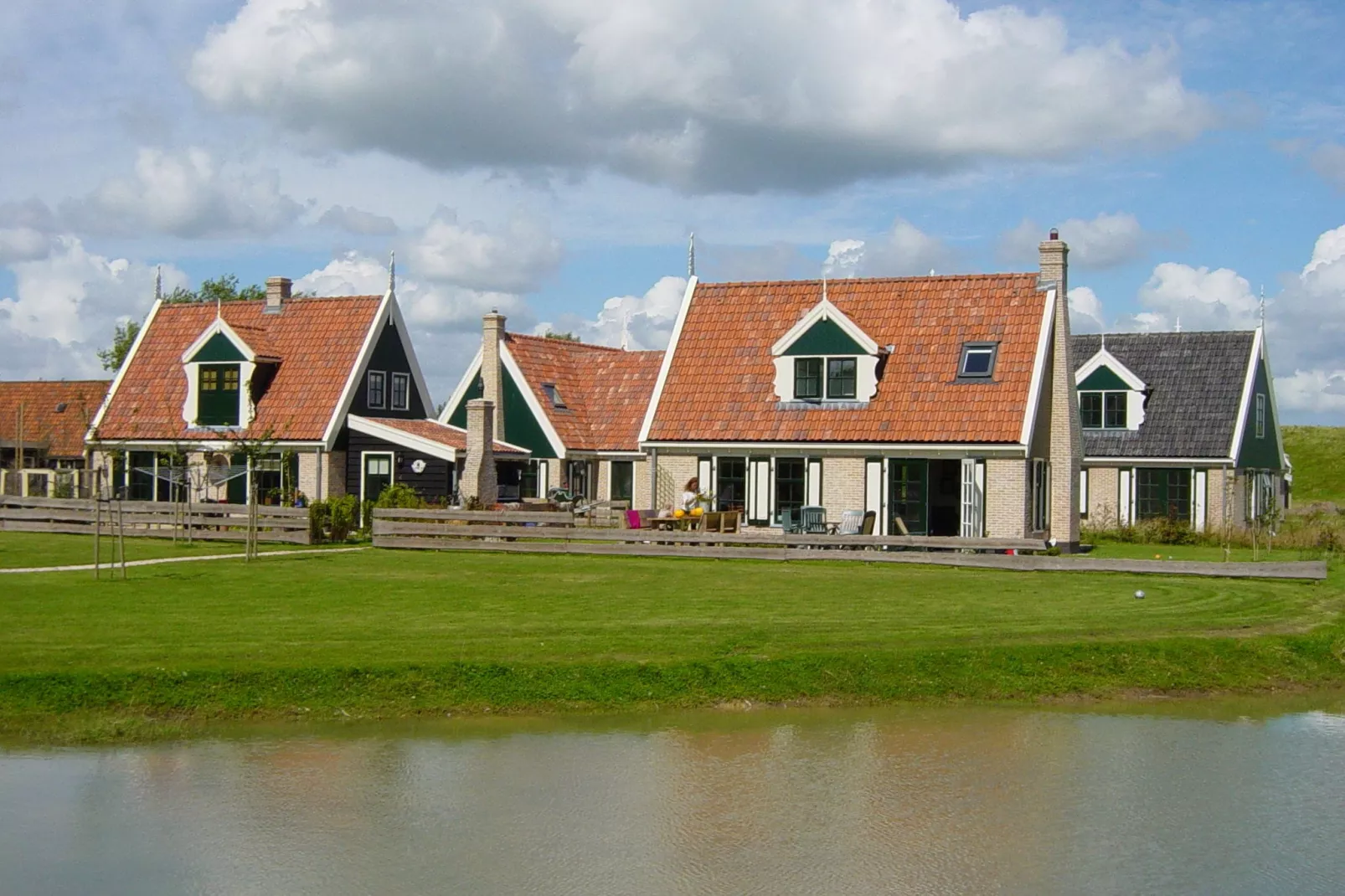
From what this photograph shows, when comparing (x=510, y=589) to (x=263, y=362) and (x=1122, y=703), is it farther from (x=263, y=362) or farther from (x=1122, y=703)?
(x=263, y=362)

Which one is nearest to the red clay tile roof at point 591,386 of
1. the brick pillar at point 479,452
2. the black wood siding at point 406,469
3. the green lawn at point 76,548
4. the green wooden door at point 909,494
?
the black wood siding at point 406,469

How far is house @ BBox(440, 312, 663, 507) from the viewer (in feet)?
146

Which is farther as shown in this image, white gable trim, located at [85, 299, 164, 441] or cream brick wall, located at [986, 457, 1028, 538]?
white gable trim, located at [85, 299, 164, 441]

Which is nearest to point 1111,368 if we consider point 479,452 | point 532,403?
point 532,403

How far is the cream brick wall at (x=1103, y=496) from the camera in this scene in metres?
43.8

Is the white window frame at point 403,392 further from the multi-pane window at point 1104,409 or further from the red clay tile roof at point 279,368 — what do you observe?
the multi-pane window at point 1104,409

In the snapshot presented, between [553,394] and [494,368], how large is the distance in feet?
6.76

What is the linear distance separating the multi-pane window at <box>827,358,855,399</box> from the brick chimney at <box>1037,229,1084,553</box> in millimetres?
4678

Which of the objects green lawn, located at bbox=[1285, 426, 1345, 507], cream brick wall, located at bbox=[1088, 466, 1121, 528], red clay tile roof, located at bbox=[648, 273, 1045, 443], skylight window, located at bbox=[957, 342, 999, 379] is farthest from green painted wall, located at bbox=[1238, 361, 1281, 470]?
green lawn, located at bbox=[1285, 426, 1345, 507]

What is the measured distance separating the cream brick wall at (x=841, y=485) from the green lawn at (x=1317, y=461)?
114 ft

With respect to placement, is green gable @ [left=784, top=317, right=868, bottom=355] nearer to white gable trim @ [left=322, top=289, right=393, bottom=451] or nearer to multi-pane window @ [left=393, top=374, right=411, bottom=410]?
white gable trim @ [left=322, top=289, right=393, bottom=451]

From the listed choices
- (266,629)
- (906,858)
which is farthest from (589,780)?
(266,629)

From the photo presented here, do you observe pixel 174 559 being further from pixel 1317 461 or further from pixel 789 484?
pixel 1317 461

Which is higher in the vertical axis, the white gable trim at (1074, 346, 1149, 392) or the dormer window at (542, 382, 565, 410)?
the white gable trim at (1074, 346, 1149, 392)
